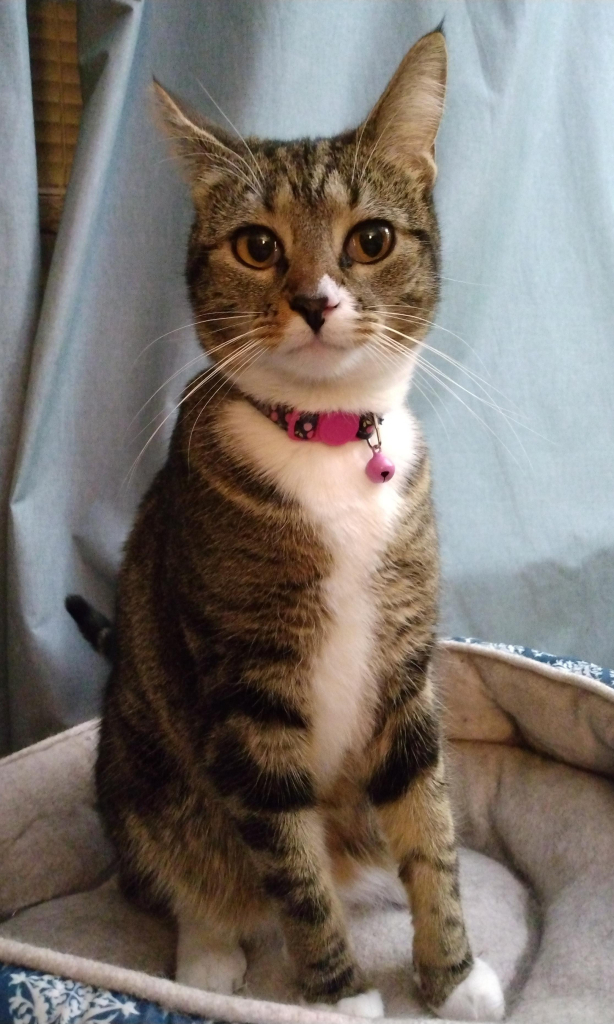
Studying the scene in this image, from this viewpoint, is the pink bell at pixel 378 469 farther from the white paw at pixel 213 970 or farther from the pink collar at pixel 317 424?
the white paw at pixel 213 970

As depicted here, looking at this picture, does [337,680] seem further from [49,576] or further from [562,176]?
[562,176]

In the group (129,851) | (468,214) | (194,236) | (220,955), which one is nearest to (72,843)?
(129,851)

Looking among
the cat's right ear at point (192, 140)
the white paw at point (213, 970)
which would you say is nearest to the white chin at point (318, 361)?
the cat's right ear at point (192, 140)

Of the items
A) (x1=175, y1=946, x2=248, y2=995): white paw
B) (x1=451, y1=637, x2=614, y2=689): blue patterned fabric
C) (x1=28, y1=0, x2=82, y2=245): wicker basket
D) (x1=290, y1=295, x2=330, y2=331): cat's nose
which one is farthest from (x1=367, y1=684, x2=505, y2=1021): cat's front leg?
(x1=28, y1=0, x2=82, y2=245): wicker basket

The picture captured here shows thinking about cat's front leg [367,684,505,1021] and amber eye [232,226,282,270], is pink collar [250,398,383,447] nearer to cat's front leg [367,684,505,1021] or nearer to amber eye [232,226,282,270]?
amber eye [232,226,282,270]

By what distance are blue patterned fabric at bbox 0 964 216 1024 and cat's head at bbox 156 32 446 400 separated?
1.92 feet

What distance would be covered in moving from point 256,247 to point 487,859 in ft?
2.99

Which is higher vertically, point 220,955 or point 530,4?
point 530,4

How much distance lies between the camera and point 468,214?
4.57 ft

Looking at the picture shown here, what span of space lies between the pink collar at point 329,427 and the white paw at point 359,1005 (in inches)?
21.2

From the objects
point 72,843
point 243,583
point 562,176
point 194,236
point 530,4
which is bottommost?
point 72,843

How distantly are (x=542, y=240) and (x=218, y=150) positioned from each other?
32.1 inches

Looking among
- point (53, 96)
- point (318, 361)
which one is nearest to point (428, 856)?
point (318, 361)

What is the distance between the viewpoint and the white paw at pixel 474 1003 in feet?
2.78
